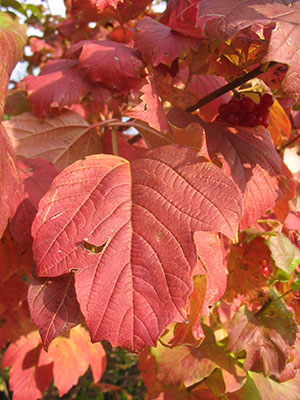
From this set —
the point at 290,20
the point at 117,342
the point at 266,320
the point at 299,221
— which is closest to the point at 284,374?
the point at 266,320

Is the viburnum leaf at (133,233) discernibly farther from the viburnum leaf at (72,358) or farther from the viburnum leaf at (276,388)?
the viburnum leaf at (72,358)

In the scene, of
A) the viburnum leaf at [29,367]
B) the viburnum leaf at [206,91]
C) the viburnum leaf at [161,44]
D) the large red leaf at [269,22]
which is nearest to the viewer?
the large red leaf at [269,22]

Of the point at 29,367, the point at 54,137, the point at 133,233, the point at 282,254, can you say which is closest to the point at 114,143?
the point at 54,137

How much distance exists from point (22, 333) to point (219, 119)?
1100mm

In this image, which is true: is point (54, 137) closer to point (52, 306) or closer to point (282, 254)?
point (52, 306)

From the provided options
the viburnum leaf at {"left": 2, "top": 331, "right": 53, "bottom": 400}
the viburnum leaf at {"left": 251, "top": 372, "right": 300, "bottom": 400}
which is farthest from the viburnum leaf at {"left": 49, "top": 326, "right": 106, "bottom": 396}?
the viburnum leaf at {"left": 251, "top": 372, "right": 300, "bottom": 400}

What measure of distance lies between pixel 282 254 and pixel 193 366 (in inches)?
15.2

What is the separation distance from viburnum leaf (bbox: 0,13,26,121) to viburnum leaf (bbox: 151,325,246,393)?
0.76 meters

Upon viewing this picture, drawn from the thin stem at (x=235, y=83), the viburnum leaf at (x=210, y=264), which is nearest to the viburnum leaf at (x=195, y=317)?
the viburnum leaf at (x=210, y=264)

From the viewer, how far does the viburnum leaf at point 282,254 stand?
991 millimetres

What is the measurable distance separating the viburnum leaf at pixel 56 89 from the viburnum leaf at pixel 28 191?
18 centimetres

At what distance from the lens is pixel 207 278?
73cm

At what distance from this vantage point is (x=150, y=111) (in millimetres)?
748

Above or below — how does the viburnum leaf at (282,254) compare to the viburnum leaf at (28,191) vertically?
below
